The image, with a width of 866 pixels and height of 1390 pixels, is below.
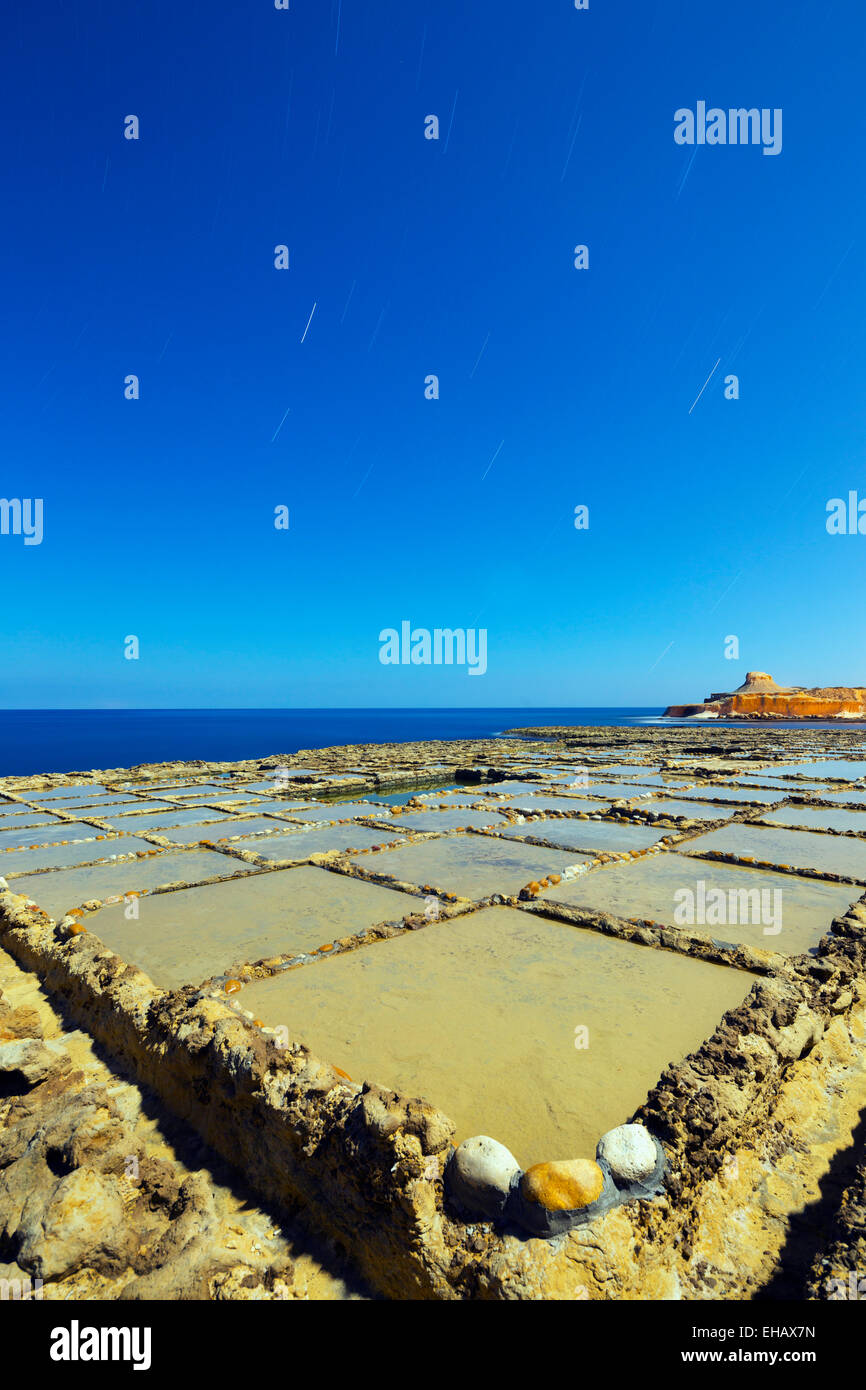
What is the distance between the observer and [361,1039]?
134 inches

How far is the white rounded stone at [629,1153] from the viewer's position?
2.17 meters

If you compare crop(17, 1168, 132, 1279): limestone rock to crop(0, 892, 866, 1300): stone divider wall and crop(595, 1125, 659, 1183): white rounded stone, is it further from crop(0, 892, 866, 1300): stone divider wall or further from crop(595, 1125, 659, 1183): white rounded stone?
crop(595, 1125, 659, 1183): white rounded stone

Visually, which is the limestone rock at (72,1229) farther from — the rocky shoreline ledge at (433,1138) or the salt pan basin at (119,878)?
the salt pan basin at (119,878)

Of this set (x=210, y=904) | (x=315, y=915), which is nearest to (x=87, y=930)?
(x=210, y=904)

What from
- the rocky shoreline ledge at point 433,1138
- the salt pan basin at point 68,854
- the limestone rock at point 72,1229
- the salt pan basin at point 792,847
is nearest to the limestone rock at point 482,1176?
the rocky shoreline ledge at point 433,1138

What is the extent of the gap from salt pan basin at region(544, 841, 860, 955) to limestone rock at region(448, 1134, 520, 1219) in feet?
10.8

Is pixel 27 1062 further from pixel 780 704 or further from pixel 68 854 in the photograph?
pixel 780 704

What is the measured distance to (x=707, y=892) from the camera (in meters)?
5.93

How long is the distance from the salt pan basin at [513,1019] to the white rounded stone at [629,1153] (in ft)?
0.89

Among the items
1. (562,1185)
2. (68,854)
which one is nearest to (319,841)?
(68,854)

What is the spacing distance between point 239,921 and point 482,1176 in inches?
155

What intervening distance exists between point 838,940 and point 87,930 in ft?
20.4

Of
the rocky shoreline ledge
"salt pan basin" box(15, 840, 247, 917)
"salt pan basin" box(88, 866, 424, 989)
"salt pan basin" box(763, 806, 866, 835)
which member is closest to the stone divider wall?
the rocky shoreline ledge
